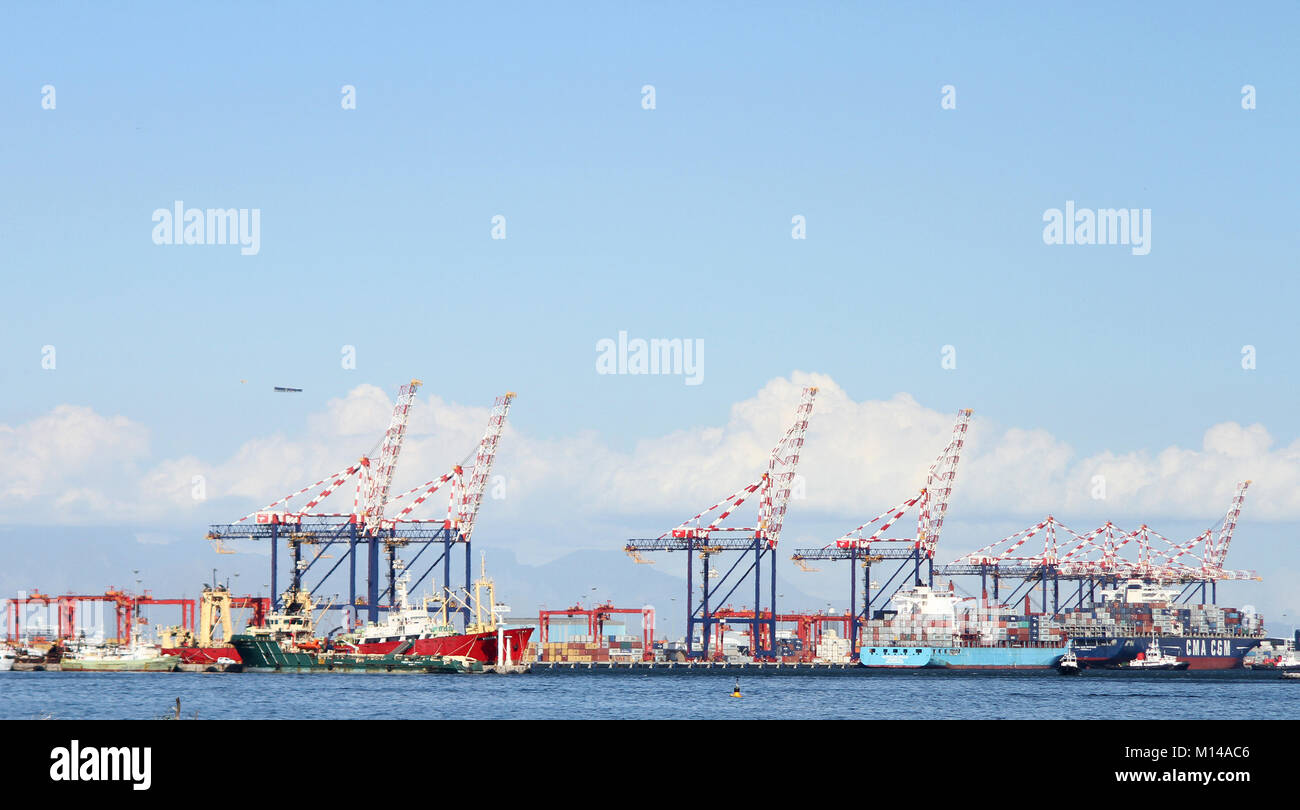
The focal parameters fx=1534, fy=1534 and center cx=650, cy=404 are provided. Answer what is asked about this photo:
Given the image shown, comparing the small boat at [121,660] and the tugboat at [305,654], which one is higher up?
the tugboat at [305,654]

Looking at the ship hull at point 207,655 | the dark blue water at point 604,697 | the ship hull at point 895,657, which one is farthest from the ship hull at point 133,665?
the ship hull at point 895,657

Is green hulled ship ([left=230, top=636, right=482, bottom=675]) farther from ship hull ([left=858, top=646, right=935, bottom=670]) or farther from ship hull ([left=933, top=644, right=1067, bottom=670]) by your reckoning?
ship hull ([left=933, top=644, right=1067, bottom=670])

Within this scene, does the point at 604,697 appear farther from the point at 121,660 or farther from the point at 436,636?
the point at 121,660

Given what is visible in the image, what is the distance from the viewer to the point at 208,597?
157 m

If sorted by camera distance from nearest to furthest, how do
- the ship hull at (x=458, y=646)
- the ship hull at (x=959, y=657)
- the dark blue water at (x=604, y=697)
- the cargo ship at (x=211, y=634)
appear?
1. the dark blue water at (x=604, y=697)
2. the ship hull at (x=458, y=646)
3. the cargo ship at (x=211, y=634)
4. the ship hull at (x=959, y=657)

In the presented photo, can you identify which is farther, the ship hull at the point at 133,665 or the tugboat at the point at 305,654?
the ship hull at the point at 133,665

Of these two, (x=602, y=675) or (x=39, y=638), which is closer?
(x=602, y=675)

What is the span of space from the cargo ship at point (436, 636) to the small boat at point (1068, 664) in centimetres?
6636

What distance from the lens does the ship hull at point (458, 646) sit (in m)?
137

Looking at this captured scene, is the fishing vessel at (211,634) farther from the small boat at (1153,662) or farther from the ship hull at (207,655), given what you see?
the small boat at (1153,662)

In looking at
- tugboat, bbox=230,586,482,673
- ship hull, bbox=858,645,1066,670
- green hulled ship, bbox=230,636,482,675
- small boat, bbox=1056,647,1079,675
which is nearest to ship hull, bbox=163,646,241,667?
tugboat, bbox=230,586,482,673
